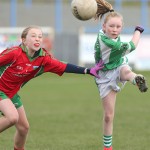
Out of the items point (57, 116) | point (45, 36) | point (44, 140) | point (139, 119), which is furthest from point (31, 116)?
point (45, 36)

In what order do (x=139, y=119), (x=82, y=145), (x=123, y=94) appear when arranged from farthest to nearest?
1. (x=123, y=94)
2. (x=139, y=119)
3. (x=82, y=145)

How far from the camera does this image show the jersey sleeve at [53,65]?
7.65 m

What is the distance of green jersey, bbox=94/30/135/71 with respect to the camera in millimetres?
7805

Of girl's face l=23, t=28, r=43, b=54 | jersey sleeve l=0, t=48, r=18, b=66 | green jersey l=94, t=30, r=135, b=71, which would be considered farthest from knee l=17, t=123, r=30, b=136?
green jersey l=94, t=30, r=135, b=71

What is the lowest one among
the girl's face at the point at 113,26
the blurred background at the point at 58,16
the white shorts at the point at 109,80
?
the blurred background at the point at 58,16

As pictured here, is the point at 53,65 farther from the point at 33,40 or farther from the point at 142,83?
the point at 142,83

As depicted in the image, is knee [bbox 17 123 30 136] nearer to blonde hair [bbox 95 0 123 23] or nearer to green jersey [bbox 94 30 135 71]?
green jersey [bbox 94 30 135 71]

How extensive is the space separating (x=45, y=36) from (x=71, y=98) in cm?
1088

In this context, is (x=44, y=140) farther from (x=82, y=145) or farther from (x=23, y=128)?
(x=23, y=128)

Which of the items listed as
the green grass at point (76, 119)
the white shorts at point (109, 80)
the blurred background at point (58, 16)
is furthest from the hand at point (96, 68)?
the blurred background at point (58, 16)

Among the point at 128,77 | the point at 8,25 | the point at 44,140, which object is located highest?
the point at 128,77

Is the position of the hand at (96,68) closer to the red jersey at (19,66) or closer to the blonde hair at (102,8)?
the red jersey at (19,66)

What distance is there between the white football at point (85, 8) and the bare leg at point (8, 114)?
4.97ft

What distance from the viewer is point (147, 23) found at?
34281mm
